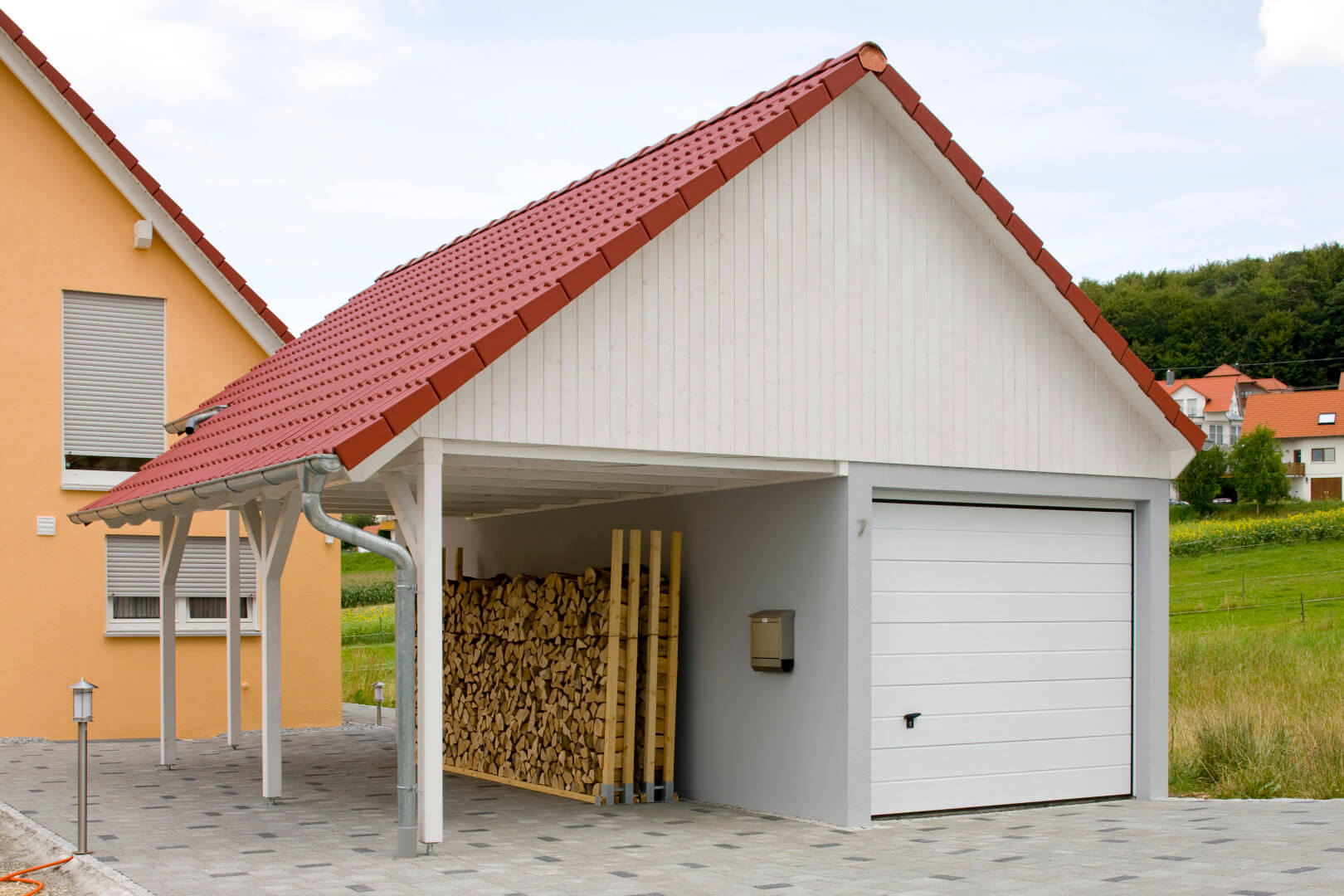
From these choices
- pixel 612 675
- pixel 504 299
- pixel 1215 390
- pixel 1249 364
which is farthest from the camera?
pixel 1249 364

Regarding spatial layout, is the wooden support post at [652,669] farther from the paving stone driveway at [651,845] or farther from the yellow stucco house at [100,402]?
the yellow stucco house at [100,402]

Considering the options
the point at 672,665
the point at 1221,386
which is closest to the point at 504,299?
the point at 672,665

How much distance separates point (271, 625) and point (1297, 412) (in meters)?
83.5

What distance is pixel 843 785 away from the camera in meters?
9.86

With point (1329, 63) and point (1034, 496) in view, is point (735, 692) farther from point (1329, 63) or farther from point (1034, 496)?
point (1329, 63)

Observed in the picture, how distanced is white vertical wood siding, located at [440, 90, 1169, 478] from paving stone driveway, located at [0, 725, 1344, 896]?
2612 millimetres

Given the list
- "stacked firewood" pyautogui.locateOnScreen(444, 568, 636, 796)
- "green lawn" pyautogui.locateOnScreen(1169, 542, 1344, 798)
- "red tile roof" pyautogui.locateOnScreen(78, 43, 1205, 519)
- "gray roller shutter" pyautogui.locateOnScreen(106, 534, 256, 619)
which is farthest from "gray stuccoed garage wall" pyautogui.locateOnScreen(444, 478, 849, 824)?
"gray roller shutter" pyautogui.locateOnScreen(106, 534, 256, 619)

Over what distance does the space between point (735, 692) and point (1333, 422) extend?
80.8 metres

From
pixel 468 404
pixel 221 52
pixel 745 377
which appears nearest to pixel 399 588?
pixel 468 404

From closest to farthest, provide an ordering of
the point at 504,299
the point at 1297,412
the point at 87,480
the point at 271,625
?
the point at 504,299 → the point at 271,625 → the point at 87,480 → the point at 1297,412

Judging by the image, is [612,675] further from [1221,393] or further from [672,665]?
[1221,393]

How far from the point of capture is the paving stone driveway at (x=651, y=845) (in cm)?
770

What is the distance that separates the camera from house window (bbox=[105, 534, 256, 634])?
52.9ft

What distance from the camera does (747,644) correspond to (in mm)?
10898
